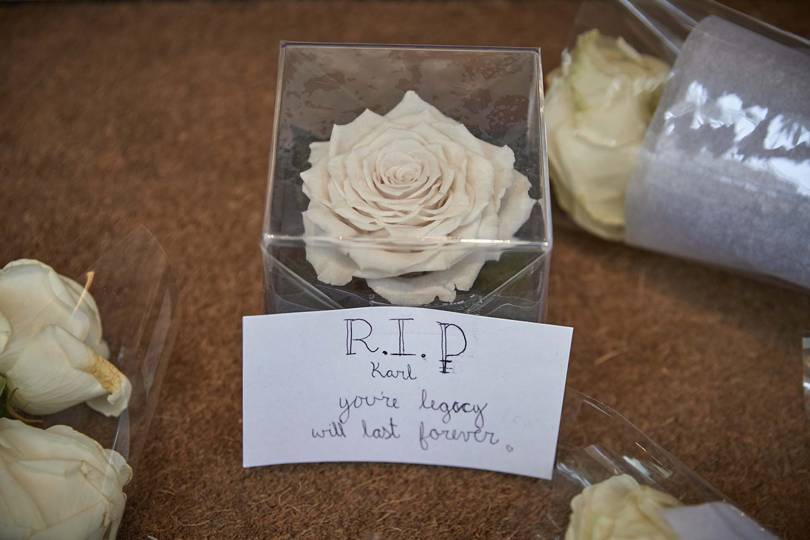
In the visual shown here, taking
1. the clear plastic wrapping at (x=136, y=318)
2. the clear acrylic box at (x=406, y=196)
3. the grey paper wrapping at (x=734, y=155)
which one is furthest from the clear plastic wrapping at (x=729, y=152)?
the clear plastic wrapping at (x=136, y=318)

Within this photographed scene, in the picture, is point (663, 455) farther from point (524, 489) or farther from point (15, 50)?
point (15, 50)

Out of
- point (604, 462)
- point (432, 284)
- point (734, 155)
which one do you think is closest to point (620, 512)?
point (604, 462)

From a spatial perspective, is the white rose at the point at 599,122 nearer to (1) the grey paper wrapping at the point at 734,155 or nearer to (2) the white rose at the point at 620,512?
(1) the grey paper wrapping at the point at 734,155

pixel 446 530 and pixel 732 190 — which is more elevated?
pixel 732 190

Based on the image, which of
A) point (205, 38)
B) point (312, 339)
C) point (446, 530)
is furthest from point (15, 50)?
point (446, 530)

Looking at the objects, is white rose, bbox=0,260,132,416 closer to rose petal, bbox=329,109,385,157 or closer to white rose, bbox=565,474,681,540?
rose petal, bbox=329,109,385,157

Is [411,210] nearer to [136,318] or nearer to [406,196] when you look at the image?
[406,196]
